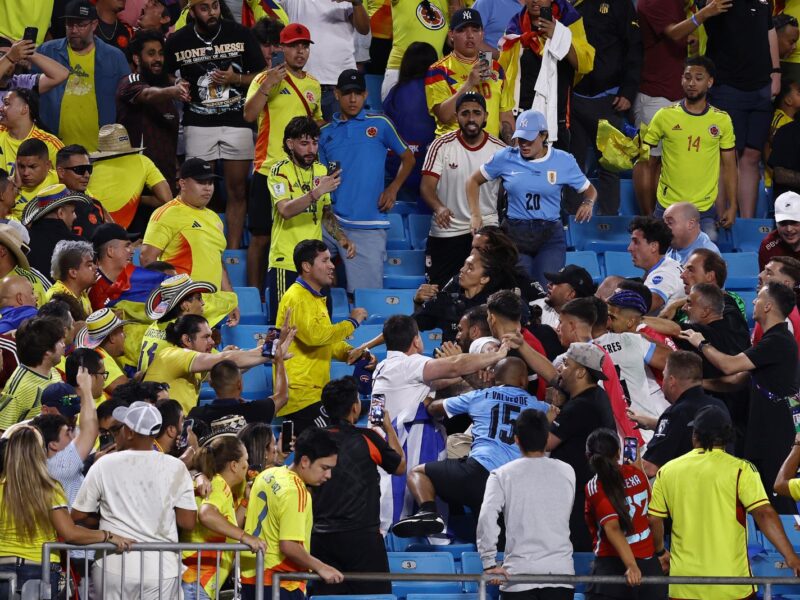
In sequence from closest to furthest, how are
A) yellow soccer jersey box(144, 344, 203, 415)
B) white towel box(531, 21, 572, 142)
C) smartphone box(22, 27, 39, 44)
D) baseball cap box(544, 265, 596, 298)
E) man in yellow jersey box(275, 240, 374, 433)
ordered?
yellow soccer jersey box(144, 344, 203, 415) → man in yellow jersey box(275, 240, 374, 433) → baseball cap box(544, 265, 596, 298) → smartphone box(22, 27, 39, 44) → white towel box(531, 21, 572, 142)

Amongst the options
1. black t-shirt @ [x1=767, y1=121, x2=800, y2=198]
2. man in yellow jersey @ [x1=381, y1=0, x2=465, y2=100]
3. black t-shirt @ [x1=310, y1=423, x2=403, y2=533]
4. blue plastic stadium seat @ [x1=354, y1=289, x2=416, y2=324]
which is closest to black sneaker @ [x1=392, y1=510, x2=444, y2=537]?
black t-shirt @ [x1=310, y1=423, x2=403, y2=533]

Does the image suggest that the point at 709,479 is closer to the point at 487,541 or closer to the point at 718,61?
the point at 487,541

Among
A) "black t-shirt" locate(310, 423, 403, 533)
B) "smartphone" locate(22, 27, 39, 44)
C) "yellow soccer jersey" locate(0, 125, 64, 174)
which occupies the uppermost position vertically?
"smartphone" locate(22, 27, 39, 44)

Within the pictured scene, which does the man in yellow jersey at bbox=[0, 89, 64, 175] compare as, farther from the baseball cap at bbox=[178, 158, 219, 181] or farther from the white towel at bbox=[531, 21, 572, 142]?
the white towel at bbox=[531, 21, 572, 142]

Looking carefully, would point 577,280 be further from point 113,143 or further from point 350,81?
point 113,143

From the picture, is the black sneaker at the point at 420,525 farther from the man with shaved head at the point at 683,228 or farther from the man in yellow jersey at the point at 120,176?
the man in yellow jersey at the point at 120,176

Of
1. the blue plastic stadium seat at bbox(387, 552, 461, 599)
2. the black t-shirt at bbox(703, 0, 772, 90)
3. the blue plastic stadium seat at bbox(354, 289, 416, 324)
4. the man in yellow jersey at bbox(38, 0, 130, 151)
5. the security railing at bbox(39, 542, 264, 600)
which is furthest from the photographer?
the black t-shirt at bbox(703, 0, 772, 90)

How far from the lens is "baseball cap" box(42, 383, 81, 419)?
8.44m

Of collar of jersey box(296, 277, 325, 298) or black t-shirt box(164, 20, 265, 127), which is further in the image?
black t-shirt box(164, 20, 265, 127)

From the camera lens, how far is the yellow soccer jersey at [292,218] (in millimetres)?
11555

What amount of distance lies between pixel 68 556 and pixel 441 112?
6.04 meters

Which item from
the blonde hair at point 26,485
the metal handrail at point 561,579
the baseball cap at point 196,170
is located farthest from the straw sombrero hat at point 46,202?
the metal handrail at point 561,579

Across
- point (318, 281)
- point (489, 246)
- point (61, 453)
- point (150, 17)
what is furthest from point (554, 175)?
point (61, 453)

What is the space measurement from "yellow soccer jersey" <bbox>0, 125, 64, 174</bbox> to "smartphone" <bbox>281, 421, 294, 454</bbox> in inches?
127
